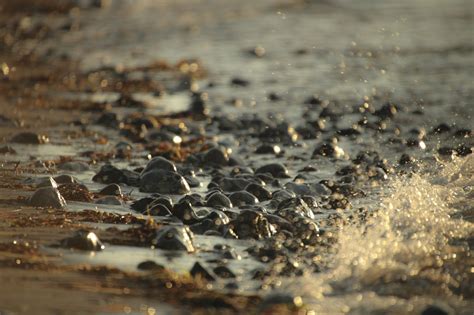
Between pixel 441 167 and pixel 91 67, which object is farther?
pixel 91 67

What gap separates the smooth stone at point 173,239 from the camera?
5523 millimetres

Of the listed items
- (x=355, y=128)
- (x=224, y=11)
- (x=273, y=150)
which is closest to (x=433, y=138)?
(x=355, y=128)

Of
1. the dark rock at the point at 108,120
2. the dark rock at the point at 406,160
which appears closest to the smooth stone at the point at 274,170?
the dark rock at the point at 406,160

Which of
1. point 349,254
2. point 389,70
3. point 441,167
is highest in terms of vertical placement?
point 349,254

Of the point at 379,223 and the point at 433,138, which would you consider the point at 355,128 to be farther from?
the point at 379,223

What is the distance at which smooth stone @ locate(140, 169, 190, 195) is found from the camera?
24.0 feet

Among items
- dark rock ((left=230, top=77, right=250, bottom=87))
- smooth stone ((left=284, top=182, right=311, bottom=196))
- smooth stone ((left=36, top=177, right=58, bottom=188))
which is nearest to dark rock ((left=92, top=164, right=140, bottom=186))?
smooth stone ((left=36, top=177, right=58, bottom=188))

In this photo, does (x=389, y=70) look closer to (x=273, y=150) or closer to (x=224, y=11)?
(x=273, y=150)

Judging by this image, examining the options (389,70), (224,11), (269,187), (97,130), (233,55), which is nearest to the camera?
(269,187)

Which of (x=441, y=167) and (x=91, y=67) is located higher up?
(x=441, y=167)

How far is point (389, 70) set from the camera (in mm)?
14586

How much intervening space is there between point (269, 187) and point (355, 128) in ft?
10.2

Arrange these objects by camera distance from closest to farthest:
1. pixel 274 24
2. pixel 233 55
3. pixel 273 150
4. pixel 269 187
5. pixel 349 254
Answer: pixel 349 254
pixel 269 187
pixel 273 150
pixel 233 55
pixel 274 24

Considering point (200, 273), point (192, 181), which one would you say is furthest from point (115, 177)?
point (200, 273)
